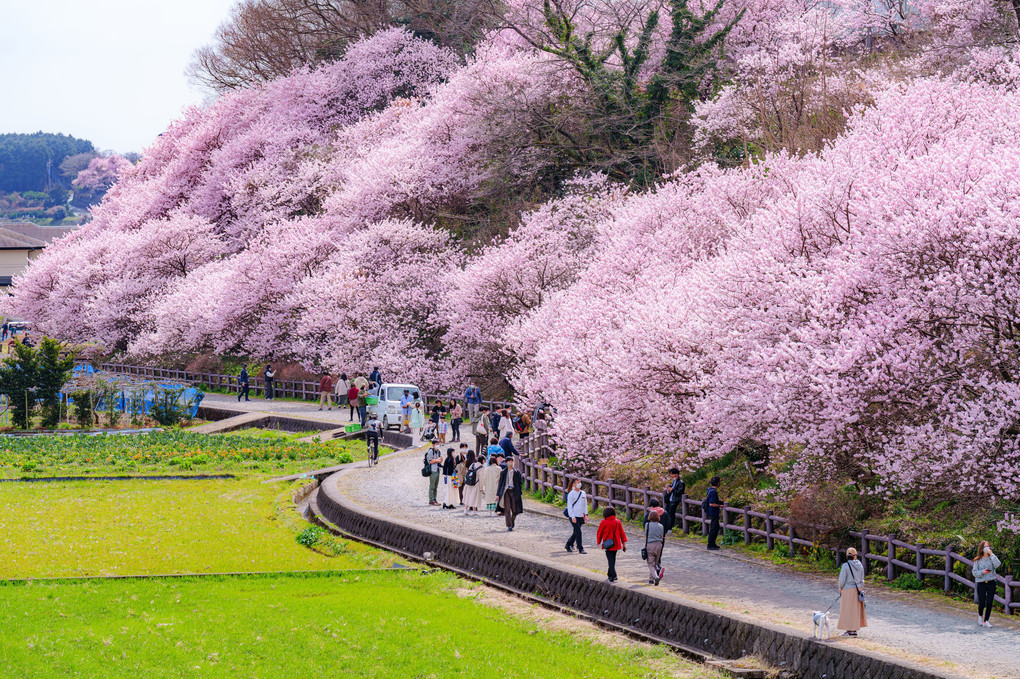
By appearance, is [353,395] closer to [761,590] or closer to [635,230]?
[635,230]

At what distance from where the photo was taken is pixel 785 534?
20.5m

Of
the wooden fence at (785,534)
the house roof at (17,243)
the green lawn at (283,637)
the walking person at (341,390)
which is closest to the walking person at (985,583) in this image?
the wooden fence at (785,534)

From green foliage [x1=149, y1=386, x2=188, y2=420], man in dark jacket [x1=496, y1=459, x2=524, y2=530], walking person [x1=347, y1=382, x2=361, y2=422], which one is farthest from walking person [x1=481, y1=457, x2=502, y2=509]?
green foliage [x1=149, y1=386, x2=188, y2=420]

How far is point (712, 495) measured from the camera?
2105 centimetres

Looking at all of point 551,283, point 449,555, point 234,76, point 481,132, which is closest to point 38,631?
point 449,555

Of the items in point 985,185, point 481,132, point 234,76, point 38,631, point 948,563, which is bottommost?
point 38,631

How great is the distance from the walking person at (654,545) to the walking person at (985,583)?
495cm

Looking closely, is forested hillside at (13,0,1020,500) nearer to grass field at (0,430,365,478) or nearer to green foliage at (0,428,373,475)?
grass field at (0,430,365,478)

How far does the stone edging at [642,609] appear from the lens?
1324 cm

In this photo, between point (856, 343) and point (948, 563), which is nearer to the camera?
point (948, 563)

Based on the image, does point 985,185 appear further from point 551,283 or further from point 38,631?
point 551,283

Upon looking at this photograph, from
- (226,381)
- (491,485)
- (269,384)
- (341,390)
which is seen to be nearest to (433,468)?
(491,485)

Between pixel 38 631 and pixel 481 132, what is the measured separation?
40.9 m

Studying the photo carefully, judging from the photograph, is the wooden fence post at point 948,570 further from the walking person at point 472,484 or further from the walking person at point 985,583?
the walking person at point 472,484
